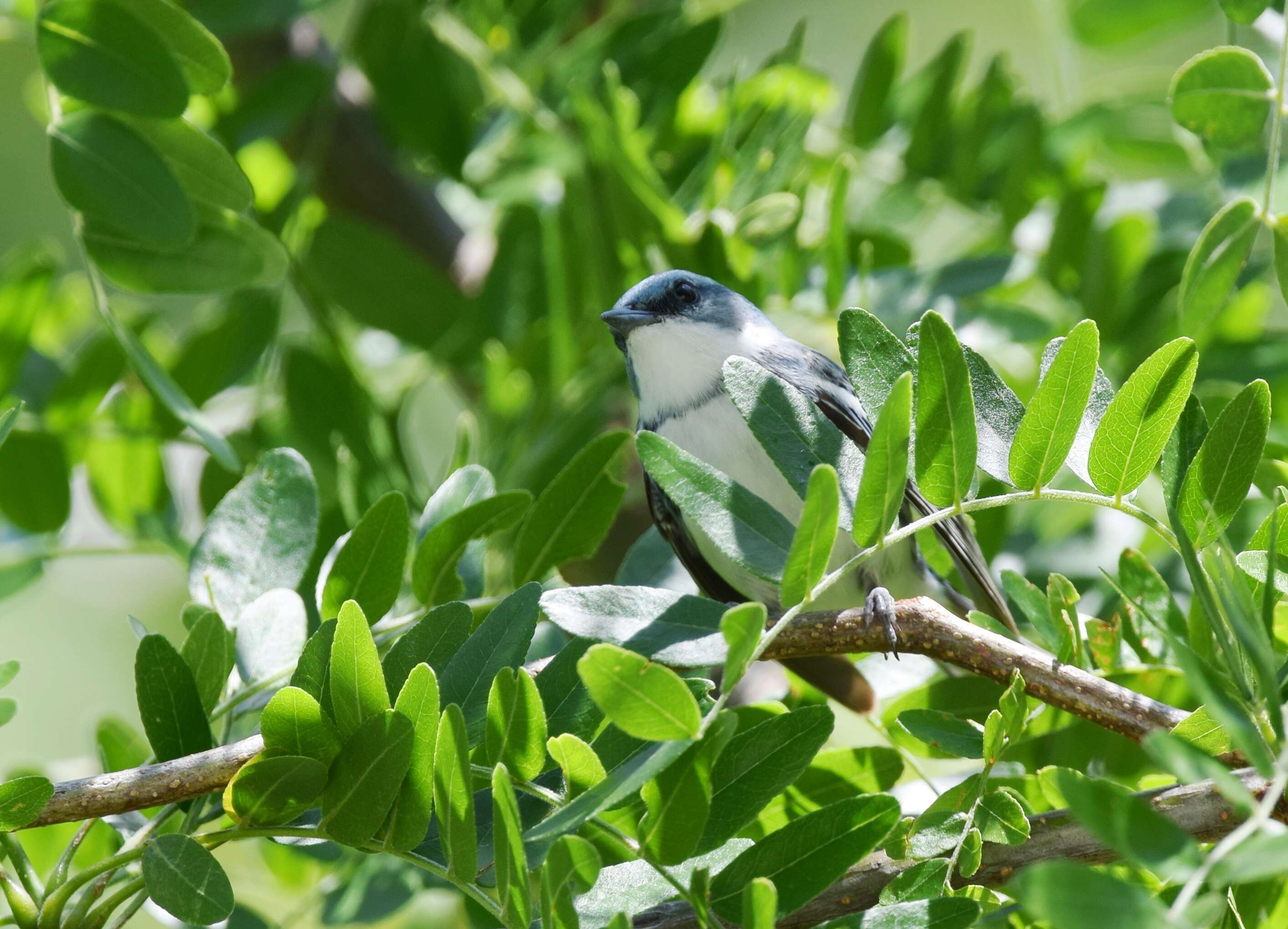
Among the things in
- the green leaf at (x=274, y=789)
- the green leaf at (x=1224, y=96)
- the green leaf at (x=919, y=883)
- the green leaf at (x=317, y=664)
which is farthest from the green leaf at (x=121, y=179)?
the green leaf at (x=1224, y=96)

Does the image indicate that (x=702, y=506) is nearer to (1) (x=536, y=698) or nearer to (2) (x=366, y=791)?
(1) (x=536, y=698)

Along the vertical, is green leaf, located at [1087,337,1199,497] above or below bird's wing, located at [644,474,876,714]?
above

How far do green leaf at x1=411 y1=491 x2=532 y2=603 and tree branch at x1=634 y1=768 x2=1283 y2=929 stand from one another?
1.93ft

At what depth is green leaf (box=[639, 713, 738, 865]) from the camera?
1.35m

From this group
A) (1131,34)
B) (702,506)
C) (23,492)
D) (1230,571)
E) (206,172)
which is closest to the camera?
(1230,571)

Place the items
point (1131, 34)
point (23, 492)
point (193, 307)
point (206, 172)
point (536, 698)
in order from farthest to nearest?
point (193, 307) < point (1131, 34) < point (23, 492) < point (206, 172) < point (536, 698)

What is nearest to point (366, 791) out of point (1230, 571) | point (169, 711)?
point (169, 711)

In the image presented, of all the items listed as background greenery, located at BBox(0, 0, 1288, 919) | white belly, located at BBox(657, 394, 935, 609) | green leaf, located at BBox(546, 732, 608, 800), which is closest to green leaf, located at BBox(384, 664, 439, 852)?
green leaf, located at BBox(546, 732, 608, 800)

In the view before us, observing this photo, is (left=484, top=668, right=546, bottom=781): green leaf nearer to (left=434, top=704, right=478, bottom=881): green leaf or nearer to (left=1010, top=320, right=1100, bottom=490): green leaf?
(left=434, top=704, right=478, bottom=881): green leaf

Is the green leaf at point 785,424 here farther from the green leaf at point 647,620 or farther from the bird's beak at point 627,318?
the bird's beak at point 627,318

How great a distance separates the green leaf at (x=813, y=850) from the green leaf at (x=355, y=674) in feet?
1.48

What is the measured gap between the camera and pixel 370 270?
3012 millimetres

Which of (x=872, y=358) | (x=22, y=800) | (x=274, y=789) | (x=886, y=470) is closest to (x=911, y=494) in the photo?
(x=872, y=358)

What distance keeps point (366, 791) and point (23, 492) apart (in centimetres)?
149
